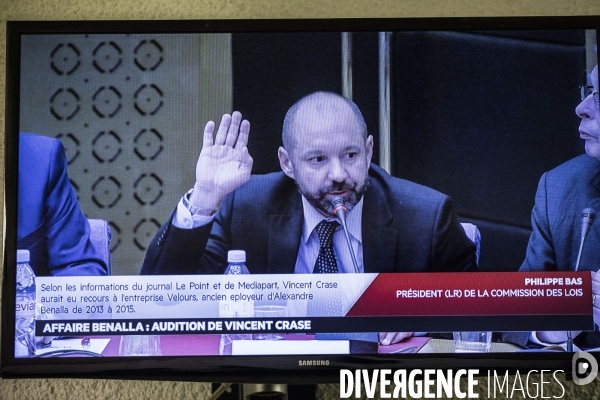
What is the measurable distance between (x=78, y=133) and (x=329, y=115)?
60 cm

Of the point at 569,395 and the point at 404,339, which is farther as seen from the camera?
the point at 569,395

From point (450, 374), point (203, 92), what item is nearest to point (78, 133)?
point (203, 92)

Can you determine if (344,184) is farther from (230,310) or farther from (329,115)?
(230,310)

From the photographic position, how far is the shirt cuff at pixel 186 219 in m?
1.71

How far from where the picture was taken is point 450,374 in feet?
5.51

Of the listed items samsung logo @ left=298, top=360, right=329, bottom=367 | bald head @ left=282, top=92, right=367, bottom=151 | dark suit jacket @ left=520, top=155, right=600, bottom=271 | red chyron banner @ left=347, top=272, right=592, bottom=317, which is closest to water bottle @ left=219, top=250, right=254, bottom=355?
samsung logo @ left=298, top=360, right=329, bottom=367

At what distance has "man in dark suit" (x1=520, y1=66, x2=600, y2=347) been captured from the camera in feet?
5.57

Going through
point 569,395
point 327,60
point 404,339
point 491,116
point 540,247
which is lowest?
point 569,395

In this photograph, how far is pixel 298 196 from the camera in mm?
1728

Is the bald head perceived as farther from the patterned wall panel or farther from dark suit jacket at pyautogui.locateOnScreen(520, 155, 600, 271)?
dark suit jacket at pyautogui.locateOnScreen(520, 155, 600, 271)

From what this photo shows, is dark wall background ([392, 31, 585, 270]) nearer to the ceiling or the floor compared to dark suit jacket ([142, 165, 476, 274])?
nearer to the ceiling

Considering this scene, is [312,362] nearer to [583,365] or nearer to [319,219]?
[319,219]

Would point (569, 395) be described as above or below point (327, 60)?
below

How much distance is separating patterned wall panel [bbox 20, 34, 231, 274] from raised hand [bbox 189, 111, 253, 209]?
0.02m
